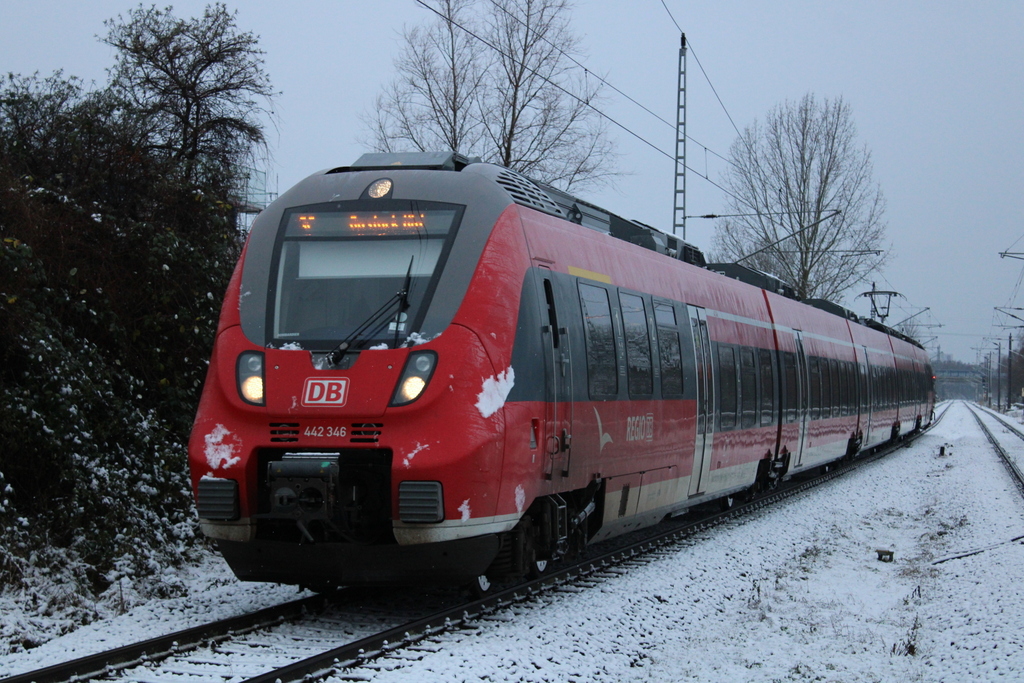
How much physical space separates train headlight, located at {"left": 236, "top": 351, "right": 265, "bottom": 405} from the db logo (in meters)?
0.34

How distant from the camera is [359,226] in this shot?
773cm

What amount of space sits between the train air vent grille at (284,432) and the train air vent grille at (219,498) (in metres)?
0.40

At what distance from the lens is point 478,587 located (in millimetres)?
7930

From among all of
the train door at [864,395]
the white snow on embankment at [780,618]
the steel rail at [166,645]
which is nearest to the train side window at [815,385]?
the white snow on embankment at [780,618]

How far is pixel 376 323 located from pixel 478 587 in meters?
2.22

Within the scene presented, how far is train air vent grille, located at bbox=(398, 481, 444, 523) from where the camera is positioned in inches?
266

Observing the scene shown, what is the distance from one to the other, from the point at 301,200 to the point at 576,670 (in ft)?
13.2

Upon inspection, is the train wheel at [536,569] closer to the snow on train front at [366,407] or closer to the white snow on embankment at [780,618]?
the white snow on embankment at [780,618]

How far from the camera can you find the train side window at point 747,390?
13.5 m

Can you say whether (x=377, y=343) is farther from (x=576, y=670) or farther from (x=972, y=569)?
(x=972, y=569)

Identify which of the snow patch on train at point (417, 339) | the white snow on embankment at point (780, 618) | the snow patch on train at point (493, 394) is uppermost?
the snow patch on train at point (417, 339)

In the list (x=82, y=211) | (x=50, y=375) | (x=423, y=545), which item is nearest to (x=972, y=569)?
(x=423, y=545)

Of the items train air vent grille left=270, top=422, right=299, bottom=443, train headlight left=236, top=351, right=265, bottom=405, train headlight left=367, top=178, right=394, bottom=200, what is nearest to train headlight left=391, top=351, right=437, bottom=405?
train air vent grille left=270, top=422, right=299, bottom=443

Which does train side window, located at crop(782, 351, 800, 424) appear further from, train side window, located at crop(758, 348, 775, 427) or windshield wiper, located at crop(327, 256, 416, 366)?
windshield wiper, located at crop(327, 256, 416, 366)
